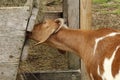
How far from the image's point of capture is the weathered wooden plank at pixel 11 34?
4172 millimetres

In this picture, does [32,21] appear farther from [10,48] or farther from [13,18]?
[10,48]

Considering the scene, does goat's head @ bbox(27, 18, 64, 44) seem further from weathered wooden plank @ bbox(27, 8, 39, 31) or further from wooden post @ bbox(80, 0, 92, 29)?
wooden post @ bbox(80, 0, 92, 29)

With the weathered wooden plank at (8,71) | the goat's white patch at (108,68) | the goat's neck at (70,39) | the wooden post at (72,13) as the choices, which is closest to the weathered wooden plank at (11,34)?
the weathered wooden plank at (8,71)

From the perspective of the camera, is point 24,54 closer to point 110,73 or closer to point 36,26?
point 36,26

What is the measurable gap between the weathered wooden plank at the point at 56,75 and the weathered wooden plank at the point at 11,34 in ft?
3.69

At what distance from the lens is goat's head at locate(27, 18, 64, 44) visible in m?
4.26

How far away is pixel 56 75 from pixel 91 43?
51.4 inches

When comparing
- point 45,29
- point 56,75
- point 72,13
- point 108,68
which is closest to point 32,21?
point 45,29

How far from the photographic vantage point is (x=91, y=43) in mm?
4273

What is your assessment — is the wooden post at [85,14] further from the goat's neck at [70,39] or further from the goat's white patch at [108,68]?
the goat's white patch at [108,68]

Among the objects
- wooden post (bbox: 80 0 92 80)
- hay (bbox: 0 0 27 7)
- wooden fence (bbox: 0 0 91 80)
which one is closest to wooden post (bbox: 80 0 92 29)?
wooden post (bbox: 80 0 92 80)

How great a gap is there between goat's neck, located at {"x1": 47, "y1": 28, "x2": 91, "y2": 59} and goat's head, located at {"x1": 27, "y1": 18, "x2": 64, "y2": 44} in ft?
0.21

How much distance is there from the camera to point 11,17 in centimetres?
417

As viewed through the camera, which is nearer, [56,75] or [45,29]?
[45,29]
